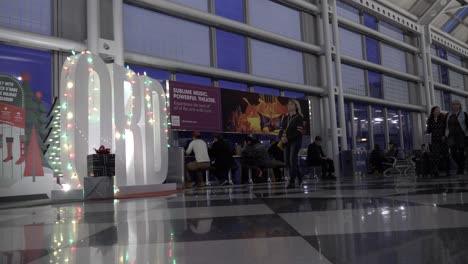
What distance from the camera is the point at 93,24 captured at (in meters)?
7.06

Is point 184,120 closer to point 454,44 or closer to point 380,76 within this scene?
point 380,76

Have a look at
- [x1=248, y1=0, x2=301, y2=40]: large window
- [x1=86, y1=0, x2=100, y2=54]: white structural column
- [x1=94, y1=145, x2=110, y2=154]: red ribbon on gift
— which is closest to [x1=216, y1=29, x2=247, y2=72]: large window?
[x1=248, y1=0, x2=301, y2=40]: large window

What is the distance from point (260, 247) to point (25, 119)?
6.41 meters

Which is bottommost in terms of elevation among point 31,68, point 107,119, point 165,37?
point 107,119

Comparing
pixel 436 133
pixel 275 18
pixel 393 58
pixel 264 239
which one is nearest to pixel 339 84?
pixel 275 18

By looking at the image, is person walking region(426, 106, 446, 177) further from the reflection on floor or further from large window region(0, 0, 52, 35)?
large window region(0, 0, 52, 35)

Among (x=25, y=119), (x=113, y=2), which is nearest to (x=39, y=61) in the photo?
(x=25, y=119)

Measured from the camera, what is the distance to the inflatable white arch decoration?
4.60 meters

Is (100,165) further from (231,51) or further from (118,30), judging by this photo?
(231,51)

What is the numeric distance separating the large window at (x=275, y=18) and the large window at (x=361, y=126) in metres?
3.42

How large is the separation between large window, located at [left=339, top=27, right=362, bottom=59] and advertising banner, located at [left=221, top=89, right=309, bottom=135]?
3911 mm

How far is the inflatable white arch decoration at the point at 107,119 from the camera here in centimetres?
460

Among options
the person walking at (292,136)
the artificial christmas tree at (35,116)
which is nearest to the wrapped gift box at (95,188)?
the person walking at (292,136)

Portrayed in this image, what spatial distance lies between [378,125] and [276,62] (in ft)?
17.3
